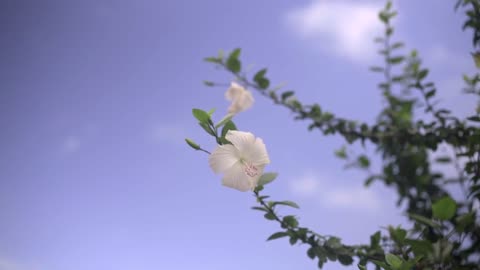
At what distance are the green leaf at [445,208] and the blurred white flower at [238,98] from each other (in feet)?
2.14

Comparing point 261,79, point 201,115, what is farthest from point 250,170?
point 261,79

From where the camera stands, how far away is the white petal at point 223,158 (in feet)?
2.03

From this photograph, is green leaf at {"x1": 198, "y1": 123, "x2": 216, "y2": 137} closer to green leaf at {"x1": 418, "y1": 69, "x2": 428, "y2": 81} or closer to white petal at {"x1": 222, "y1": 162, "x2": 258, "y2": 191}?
white petal at {"x1": 222, "y1": 162, "x2": 258, "y2": 191}

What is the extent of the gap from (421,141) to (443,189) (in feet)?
2.49

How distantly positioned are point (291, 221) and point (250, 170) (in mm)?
202

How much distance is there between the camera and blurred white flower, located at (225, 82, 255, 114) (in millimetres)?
1095

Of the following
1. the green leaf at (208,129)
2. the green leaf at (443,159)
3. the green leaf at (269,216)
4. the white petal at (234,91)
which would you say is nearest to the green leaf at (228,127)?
the green leaf at (208,129)

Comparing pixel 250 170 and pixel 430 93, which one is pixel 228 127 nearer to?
pixel 250 170

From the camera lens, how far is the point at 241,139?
2.03ft

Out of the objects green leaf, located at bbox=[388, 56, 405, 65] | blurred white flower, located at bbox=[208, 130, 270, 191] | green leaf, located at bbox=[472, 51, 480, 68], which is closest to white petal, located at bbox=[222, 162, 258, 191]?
blurred white flower, located at bbox=[208, 130, 270, 191]

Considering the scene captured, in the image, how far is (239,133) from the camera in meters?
0.61

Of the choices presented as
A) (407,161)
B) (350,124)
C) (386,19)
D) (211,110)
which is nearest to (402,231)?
(211,110)

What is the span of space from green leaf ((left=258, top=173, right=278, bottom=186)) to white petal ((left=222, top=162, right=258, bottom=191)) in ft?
0.14

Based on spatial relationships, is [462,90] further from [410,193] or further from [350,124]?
[410,193]
